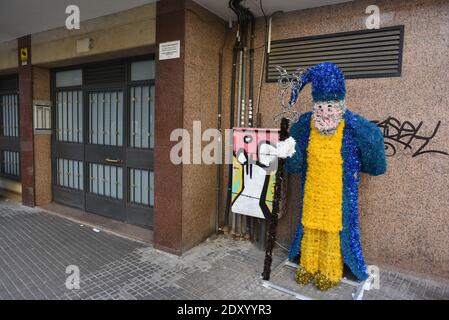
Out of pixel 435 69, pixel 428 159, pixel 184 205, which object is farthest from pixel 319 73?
pixel 184 205

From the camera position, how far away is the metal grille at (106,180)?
505 centimetres

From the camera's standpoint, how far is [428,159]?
126 inches

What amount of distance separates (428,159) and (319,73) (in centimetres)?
153

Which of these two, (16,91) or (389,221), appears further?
(16,91)

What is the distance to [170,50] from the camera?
3.72m

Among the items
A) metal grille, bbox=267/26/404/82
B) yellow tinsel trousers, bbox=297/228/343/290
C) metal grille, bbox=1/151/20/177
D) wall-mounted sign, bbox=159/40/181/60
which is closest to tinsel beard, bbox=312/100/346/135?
metal grille, bbox=267/26/404/82

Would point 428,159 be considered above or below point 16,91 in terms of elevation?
below

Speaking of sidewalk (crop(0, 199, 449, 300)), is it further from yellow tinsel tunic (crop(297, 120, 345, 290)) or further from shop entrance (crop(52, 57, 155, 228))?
shop entrance (crop(52, 57, 155, 228))

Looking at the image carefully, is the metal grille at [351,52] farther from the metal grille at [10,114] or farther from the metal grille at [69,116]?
the metal grille at [10,114]

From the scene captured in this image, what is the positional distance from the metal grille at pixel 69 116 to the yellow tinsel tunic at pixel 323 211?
14.0 ft

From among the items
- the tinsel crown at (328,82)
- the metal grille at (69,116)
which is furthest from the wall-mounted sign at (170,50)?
the metal grille at (69,116)

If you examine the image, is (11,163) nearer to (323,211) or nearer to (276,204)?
(276,204)

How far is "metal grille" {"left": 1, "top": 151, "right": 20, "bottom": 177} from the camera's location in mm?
6723
